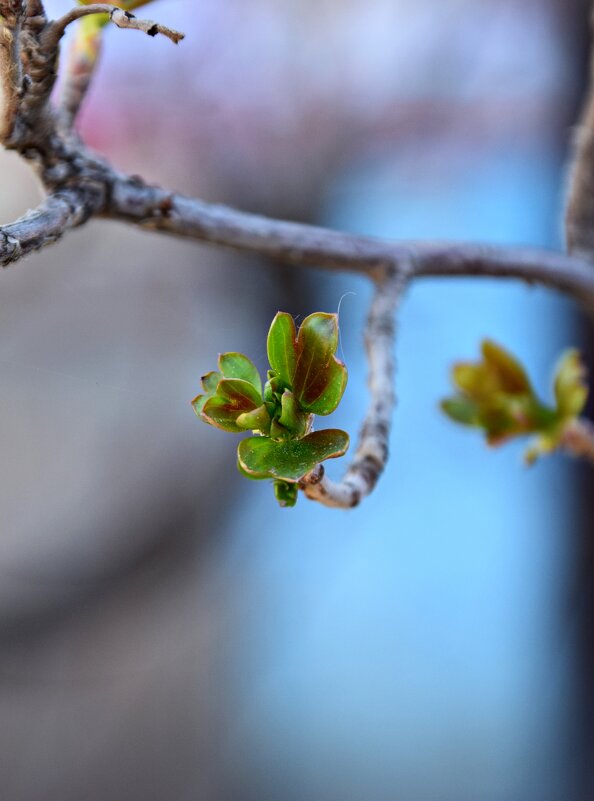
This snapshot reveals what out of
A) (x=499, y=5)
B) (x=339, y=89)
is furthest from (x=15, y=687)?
(x=499, y=5)

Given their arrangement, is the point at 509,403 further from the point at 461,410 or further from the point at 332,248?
the point at 332,248

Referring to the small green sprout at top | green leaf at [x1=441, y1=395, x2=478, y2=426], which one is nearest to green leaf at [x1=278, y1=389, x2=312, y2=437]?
the small green sprout at top

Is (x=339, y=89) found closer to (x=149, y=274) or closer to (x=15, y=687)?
(x=149, y=274)

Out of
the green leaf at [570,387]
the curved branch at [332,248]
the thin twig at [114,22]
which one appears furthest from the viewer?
the green leaf at [570,387]

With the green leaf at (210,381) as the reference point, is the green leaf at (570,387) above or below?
above

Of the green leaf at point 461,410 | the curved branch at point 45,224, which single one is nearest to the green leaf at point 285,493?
the curved branch at point 45,224

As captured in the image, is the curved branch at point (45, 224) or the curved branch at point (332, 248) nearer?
the curved branch at point (45, 224)

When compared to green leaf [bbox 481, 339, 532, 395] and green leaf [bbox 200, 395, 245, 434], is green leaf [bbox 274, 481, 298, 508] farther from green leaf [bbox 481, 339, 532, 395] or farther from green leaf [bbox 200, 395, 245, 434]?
green leaf [bbox 481, 339, 532, 395]

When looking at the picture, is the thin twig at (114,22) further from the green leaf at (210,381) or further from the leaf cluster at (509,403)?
the leaf cluster at (509,403)

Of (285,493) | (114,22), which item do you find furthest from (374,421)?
(114,22)
